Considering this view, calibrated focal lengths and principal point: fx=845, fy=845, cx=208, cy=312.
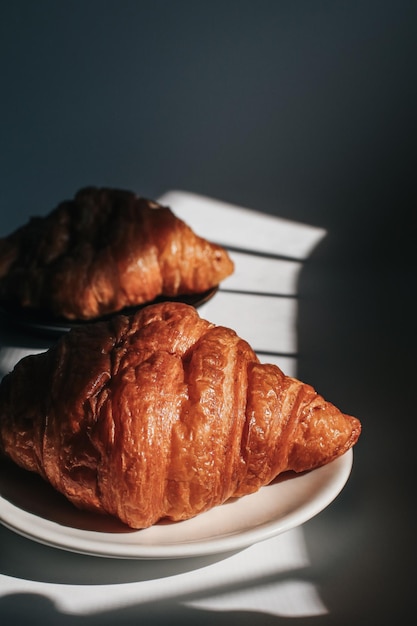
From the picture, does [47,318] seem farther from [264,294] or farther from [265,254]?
[265,254]

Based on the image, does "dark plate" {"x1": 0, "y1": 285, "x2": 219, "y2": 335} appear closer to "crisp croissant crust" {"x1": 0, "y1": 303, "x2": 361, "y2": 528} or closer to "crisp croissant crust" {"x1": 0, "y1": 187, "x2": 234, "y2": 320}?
"crisp croissant crust" {"x1": 0, "y1": 187, "x2": 234, "y2": 320}

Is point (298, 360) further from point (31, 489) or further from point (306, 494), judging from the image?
point (31, 489)

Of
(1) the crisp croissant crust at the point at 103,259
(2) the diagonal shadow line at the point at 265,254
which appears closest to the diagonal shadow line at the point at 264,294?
(1) the crisp croissant crust at the point at 103,259

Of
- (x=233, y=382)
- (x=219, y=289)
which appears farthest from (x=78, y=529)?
(x=219, y=289)

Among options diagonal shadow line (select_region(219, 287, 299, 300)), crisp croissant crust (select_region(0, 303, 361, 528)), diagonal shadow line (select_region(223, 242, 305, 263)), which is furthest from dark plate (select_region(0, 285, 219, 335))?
crisp croissant crust (select_region(0, 303, 361, 528))

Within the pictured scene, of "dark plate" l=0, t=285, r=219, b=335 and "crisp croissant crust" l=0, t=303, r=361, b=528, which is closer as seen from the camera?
"crisp croissant crust" l=0, t=303, r=361, b=528

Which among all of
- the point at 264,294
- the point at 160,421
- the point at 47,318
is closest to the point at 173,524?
the point at 160,421

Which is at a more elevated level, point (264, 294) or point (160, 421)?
point (160, 421)
